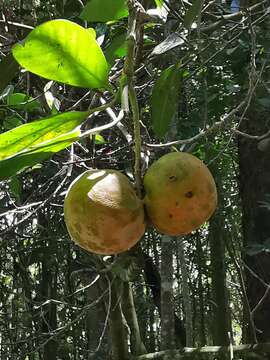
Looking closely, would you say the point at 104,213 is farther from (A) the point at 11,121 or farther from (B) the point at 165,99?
(A) the point at 11,121

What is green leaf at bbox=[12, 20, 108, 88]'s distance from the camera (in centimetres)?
65

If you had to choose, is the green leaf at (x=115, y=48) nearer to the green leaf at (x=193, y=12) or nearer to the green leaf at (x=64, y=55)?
the green leaf at (x=193, y=12)

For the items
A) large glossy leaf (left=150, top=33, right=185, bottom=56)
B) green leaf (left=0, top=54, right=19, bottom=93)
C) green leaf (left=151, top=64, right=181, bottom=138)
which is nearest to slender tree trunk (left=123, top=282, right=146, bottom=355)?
green leaf (left=0, top=54, right=19, bottom=93)

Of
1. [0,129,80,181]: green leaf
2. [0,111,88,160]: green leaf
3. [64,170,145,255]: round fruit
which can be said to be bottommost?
[64,170,145,255]: round fruit

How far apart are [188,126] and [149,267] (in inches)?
41.8

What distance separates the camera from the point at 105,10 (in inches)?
34.8

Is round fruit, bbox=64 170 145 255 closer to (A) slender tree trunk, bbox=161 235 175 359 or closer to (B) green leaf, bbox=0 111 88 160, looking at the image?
(B) green leaf, bbox=0 111 88 160

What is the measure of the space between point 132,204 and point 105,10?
377 mm

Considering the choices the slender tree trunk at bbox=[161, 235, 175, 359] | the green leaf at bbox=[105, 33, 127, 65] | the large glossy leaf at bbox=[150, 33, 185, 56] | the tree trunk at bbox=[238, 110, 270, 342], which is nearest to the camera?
the large glossy leaf at bbox=[150, 33, 185, 56]

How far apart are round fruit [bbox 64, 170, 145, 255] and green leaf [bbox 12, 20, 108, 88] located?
0.12 meters

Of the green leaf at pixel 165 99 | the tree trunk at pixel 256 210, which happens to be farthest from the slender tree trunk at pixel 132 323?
the green leaf at pixel 165 99

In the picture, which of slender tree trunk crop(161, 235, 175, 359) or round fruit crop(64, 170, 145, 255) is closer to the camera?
round fruit crop(64, 170, 145, 255)

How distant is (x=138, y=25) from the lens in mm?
743

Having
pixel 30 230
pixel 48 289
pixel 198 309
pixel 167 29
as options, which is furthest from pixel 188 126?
pixel 198 309
